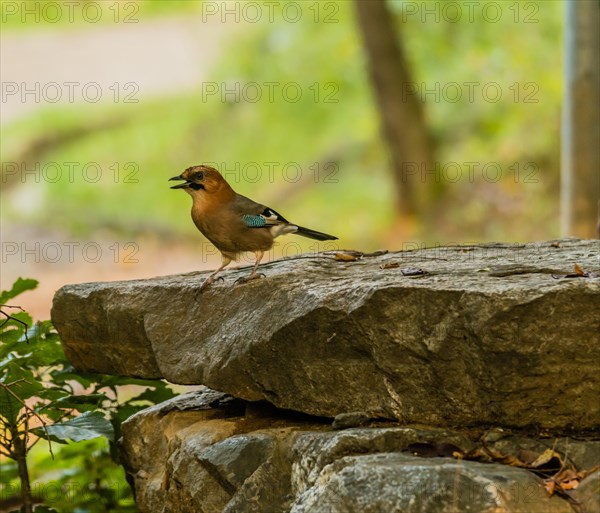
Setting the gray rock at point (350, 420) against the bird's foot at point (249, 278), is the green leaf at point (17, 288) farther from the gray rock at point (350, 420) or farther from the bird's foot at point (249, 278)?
the gray rock at point (350, 420)

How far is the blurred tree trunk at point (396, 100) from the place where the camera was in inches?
533

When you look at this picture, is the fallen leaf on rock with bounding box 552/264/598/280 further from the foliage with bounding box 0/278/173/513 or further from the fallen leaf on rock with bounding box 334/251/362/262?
the foliage with bounding box 0/278/173/513

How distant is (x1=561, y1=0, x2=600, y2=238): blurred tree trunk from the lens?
805 cm

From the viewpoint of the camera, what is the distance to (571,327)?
354cm

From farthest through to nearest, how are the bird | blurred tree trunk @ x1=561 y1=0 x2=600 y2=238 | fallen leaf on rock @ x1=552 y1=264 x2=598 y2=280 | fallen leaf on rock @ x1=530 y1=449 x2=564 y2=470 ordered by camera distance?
blurred tree trunk @ x1=561 y1=0 x2=600 y2=238 < the bird < fallen leaf on rock @ x1=552 y1=264 x2=598 y2=280 < fallen leaf on rock @ x1=530 y1=449 x2=564 y2=470

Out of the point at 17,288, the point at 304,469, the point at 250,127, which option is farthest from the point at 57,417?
the point at 250,127

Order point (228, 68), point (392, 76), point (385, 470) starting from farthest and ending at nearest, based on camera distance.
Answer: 1. point (228, 68)
2. point (392, 76)
3. point (385, 470)

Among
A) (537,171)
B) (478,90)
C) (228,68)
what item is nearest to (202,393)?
(537,171)

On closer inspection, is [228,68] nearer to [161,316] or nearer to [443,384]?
[161,316]

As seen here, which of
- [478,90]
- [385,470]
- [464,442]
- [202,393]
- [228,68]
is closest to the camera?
[385,470]

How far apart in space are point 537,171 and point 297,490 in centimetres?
1136

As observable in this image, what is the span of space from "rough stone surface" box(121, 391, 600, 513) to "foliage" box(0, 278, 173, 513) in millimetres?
356

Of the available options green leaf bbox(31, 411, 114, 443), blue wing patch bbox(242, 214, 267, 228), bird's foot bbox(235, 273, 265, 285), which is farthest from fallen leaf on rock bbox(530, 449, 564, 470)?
green leaf bbox(31, 411, 114, 443)

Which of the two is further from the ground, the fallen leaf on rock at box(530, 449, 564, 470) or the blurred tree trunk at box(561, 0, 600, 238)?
the blurred tree trunk at box(561, 0, 600, 238)
